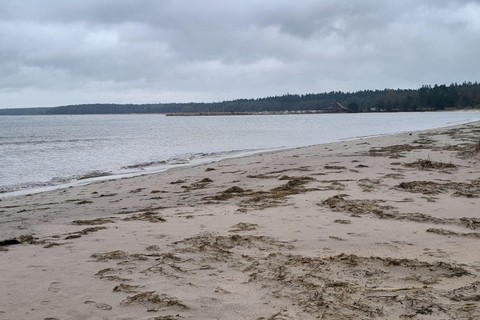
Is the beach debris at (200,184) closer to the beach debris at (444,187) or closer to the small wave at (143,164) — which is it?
the beach debris at (444,187)

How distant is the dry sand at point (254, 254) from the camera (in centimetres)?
337

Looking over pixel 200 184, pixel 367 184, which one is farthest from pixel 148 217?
pixel 367 184

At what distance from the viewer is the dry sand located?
11.0ft

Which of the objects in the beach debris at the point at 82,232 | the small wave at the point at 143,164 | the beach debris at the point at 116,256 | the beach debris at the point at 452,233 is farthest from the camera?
the small wave at the point at 143,164

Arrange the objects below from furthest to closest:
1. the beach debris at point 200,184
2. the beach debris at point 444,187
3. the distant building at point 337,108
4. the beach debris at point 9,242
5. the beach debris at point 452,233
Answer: the distant building at point 337,108 → the beach debris at point 200,184 → the beach debris at point 444,187 → the beach debris at point 9,242 → the beach debris at point 452,233

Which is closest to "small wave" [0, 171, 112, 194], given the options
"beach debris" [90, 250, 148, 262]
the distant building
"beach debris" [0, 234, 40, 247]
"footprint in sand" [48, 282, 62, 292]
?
"beach debris" [0, 234, 40, 247]

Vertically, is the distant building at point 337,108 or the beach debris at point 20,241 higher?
the distant building at point 337,108

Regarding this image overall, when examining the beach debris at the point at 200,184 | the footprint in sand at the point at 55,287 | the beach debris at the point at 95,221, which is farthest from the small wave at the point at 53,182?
the footprint in sand at the point at 55,287

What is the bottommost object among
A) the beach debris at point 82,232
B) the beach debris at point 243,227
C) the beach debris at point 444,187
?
the beach debris at point 82,232

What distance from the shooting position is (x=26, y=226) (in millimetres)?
7043

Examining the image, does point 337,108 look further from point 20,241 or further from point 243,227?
point 20,241

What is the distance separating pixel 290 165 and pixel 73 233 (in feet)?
31.4

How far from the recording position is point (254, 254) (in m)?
4.79

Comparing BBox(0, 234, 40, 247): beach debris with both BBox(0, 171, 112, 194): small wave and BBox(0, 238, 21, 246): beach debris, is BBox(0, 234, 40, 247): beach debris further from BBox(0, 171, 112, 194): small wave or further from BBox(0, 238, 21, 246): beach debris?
BBox(0, 171, 112, 194): small wave
